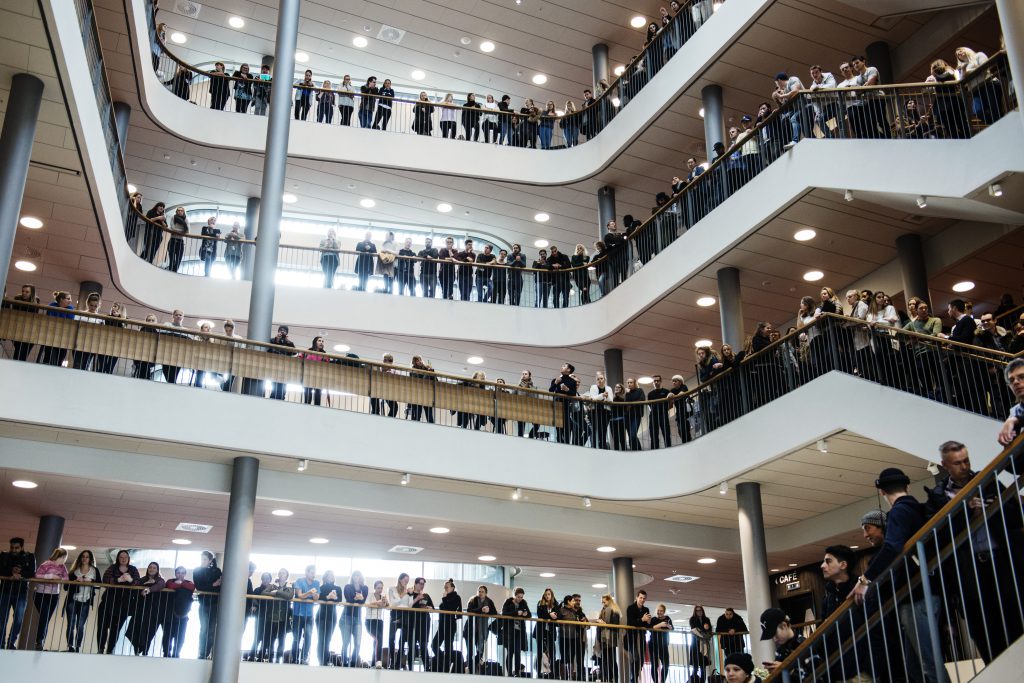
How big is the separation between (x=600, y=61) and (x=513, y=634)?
14.3m

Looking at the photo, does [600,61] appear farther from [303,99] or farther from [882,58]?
[882,58]

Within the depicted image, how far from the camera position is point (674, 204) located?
18.2 metres

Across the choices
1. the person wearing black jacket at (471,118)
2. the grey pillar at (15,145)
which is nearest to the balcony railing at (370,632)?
the grey pillar at (15,145)

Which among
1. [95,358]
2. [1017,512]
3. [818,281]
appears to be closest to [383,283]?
[95,358]

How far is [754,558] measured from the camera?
1524cm

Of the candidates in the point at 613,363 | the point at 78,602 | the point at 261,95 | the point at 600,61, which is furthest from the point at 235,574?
the point at 600,61

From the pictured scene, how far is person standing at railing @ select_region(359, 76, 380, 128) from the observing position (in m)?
21.8

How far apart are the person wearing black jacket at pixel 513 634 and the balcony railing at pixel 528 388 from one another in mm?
2930

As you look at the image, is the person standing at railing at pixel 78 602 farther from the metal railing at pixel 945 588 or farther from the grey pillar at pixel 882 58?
the grey pillar at pixel 882 58

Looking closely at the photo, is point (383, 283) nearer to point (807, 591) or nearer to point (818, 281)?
point (818, 281)

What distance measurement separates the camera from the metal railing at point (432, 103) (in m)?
20.0

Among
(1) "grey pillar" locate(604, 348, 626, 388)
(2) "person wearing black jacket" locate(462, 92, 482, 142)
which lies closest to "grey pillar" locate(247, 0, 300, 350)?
(2) "person wearing black jacket" locate(462, 92, 482, 142)

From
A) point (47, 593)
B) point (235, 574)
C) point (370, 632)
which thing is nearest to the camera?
point (47, 593)

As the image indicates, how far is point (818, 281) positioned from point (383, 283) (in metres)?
8.78
